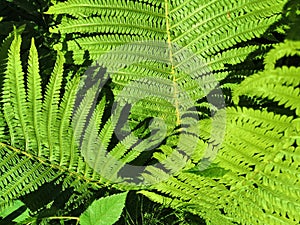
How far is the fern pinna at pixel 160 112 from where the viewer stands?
163cm

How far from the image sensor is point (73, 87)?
1.76 m

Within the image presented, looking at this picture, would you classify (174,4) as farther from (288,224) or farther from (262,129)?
(288,224)

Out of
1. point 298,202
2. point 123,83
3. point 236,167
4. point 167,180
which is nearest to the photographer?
point 298,202

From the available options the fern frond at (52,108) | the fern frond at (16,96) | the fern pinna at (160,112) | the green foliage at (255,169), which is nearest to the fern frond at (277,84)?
the green foliage at (255,169)

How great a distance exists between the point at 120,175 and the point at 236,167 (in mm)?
471

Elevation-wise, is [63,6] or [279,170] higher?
[63,6]

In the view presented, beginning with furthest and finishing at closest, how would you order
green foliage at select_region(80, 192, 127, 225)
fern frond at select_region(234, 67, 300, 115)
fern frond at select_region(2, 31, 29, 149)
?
1. fern frond at select_region(2, 31, 29, 149)
2. green foliage at select_region(80, 192, 127, 225)
3. fern frond at select_region(234, 67, 300, 115)

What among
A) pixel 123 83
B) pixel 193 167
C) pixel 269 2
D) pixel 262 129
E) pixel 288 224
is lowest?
pixel 288 224

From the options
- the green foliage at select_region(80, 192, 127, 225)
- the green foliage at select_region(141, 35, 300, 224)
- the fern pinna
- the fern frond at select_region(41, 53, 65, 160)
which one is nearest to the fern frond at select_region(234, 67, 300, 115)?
the green foliage at select_region(141, 35, 300, 224)

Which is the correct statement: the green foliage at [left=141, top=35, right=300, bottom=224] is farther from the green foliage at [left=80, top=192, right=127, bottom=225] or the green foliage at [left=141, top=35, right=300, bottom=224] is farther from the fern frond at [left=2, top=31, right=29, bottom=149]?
the fern frond at [left=2, top=31, right=29, bottom=149]

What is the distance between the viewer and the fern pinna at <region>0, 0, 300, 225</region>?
163cm

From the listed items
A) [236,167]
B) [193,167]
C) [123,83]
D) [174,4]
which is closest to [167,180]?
[193,167]

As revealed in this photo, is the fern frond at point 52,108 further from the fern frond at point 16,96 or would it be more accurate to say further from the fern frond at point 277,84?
the fern frond at point 277,84

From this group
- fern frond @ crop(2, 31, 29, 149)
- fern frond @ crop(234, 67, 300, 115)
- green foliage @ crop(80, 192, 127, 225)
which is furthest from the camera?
fern frond @ crop(2, 31, 29, 149)
